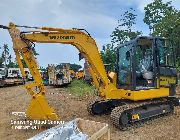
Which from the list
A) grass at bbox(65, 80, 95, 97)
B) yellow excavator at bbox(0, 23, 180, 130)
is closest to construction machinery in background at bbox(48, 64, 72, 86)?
grass at bbox(65, 80, 95, 97)

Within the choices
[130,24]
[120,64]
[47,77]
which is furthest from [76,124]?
[130,24]

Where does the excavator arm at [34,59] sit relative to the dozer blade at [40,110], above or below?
above

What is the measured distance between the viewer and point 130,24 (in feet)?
228

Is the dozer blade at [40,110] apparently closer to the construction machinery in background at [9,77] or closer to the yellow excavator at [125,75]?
the yellow excavator at [125,75]

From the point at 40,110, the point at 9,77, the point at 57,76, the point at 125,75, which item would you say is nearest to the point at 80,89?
the point at 57,76

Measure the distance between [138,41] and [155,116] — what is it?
2814mm

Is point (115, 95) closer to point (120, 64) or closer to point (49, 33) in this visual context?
point (120, 64)

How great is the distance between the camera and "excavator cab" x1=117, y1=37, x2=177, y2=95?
1110 cm

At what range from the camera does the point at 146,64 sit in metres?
11.6

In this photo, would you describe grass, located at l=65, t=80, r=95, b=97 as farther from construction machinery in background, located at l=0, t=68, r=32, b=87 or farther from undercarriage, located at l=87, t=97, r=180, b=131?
undercarriage, located at l=87, t=97, r=180, b=131

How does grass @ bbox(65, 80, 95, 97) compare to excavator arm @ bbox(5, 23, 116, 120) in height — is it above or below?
below

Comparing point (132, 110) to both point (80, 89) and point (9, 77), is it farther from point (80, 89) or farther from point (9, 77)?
point (9, 77)

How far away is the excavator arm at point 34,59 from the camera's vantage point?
10.2m

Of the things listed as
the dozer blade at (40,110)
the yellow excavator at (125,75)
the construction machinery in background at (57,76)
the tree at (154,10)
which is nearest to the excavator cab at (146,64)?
the yellow excavator at (125,75)
